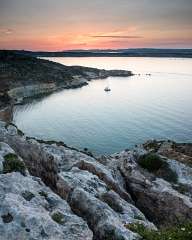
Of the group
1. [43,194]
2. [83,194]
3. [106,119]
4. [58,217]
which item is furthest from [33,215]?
[106,119]

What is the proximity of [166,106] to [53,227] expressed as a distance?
136 m

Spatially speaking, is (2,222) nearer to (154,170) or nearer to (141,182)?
(141,182)

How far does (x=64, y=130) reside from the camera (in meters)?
105

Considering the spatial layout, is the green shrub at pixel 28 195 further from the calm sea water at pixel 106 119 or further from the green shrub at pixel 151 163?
the calm sea water at pixel 106 119

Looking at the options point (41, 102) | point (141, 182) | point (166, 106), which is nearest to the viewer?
point (141, 182)

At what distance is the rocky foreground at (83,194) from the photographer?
563 inches

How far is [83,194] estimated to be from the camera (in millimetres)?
18562

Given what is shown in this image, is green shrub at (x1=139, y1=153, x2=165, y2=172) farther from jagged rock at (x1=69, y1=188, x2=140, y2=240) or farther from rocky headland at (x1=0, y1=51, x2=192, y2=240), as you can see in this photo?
jagged rock at (x1=69, y1=188, x2=140, y2=240)

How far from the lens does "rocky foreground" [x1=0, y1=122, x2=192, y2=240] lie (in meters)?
14.3

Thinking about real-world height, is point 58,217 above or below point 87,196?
above

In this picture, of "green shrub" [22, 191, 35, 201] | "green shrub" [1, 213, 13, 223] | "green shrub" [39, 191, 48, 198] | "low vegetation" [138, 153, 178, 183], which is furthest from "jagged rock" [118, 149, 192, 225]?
"green shrub" [1, 213, 13, 223]

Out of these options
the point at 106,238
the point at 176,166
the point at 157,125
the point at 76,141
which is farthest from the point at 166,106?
the point at 106,238

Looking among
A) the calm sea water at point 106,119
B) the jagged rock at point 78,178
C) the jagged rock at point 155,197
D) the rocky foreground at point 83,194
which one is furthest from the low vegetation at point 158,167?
the calm sea water at point 106,119

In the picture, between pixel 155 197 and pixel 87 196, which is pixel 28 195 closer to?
pixel 87 196
